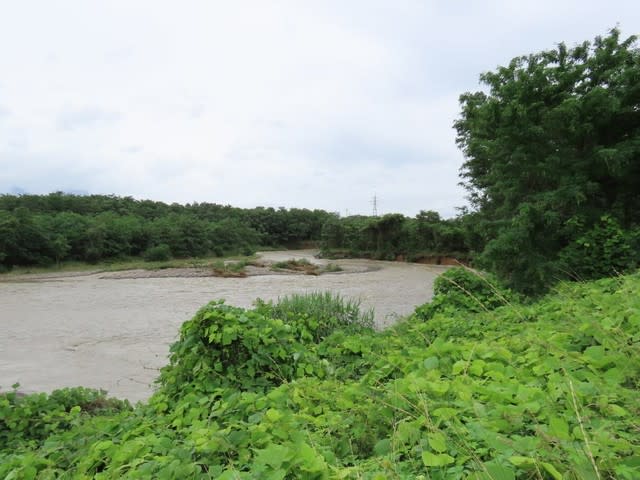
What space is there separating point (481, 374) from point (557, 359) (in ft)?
1.05

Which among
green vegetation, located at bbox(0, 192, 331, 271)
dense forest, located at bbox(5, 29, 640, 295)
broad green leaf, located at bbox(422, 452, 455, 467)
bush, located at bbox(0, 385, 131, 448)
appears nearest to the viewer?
broad green leaf, located at bbox(422, 452, 455, 467)

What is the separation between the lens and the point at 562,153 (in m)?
7.42

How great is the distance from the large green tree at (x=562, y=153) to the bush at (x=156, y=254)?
35.6 m

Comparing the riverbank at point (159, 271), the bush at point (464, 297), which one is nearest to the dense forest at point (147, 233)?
the riverbank at point (159, 271)

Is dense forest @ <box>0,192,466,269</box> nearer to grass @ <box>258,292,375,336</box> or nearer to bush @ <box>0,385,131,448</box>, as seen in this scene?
grass @ <box>258,292,375,336</box>

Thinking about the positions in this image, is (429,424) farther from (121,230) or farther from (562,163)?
(121,230)

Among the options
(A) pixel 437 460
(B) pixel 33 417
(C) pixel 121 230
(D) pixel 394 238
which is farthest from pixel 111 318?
(D) pixel 394 238

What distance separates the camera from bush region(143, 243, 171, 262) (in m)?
38.2

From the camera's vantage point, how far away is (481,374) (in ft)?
5.83

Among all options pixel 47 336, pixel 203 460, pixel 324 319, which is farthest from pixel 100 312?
pixel 203 460

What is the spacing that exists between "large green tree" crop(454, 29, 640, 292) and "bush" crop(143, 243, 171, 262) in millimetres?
35552

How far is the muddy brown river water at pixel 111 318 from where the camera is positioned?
6.99m

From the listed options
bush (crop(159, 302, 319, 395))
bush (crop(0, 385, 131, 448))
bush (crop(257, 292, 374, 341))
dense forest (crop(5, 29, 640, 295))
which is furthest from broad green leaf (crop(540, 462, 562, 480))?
dense forest (crop(5, 29, 640, 295))

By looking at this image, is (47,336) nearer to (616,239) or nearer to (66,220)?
(616,239)
